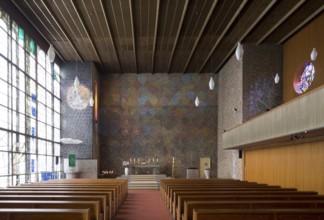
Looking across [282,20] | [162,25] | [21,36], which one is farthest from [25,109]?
[282,20]

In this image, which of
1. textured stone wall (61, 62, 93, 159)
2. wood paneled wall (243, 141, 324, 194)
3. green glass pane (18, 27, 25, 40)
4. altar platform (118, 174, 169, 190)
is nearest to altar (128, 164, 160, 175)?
altar platform (118, 174, 169, 190)

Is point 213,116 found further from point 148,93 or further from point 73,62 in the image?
point 73,62

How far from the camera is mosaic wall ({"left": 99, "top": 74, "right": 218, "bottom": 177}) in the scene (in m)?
24.8

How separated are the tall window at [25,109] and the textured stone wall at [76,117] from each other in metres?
1.04

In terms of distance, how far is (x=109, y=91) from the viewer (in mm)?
25219

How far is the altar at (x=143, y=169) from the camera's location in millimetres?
23703

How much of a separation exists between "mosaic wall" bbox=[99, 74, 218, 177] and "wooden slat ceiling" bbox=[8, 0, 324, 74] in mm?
3780

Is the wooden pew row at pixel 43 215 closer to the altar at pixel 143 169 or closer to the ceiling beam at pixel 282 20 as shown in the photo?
the ceiling beam at pixel 282 20

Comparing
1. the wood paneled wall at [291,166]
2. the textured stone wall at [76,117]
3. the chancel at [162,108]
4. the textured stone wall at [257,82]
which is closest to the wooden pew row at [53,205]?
the chancel at [162,108]

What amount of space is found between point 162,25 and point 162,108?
9.92 metres

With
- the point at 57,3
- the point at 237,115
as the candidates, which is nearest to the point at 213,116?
the point at 237,115

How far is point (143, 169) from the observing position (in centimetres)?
2439

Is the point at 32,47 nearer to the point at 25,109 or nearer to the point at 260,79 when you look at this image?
the point at 25,109

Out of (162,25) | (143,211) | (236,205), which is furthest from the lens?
(162,25)
